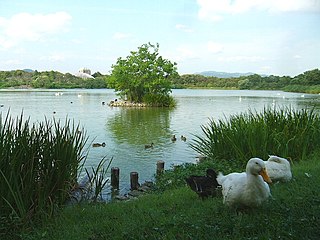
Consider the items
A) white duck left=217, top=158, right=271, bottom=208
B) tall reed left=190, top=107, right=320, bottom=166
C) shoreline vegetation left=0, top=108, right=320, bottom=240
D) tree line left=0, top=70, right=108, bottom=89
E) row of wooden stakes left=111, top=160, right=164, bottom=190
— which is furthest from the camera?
tree line left=0, top=70, right=108, bottom=89

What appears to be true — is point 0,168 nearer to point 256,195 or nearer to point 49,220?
point 49,220

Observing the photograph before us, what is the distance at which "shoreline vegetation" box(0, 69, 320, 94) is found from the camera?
276 feet

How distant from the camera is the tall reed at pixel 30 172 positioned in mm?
4137

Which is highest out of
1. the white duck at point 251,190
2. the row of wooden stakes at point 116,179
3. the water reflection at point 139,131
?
the white duck at point 251,190

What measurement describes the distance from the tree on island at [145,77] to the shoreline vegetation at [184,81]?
128 ft

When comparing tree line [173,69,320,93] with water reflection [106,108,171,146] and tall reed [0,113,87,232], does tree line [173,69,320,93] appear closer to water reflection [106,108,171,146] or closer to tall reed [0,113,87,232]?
water reflection [106,108,171,146]

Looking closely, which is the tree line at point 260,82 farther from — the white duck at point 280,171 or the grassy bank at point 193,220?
the grassy bank at point 193,220

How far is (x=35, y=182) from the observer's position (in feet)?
14.6

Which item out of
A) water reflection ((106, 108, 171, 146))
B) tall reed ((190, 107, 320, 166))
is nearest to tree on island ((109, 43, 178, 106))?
water reflection ((106, 108, 171, 146))

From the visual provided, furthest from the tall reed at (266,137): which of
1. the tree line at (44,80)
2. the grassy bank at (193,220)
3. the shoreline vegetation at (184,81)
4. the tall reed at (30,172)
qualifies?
the tree line at (44,80)

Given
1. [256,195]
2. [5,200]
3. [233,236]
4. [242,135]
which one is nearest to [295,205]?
[256,195]

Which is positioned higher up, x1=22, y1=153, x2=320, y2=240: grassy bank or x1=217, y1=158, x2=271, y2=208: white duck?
x1=217, y1=158, x2=271, y2=208: white duck

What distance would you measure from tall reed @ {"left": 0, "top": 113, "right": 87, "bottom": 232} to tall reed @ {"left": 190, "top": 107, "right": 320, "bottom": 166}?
4.45m

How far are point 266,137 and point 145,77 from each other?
99.0 ft
